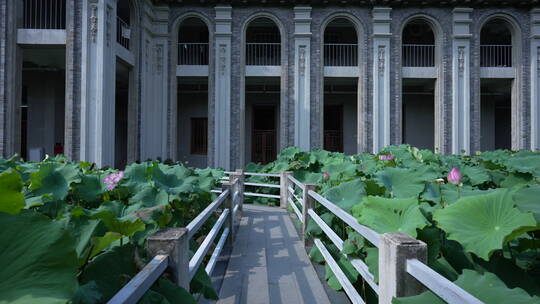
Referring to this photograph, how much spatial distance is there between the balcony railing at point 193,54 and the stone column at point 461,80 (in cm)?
1260

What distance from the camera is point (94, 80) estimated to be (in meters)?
12.0

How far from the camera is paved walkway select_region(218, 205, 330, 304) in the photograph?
3811 mm

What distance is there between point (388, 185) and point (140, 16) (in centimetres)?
1451

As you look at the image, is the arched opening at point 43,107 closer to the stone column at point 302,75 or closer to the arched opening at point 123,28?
the arched opening at point 123,28

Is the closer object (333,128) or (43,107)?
(43,107)

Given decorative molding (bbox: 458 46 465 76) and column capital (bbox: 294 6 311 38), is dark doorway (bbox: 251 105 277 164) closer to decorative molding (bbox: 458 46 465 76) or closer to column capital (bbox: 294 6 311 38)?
column capital (bbox: 294 6 311 38)

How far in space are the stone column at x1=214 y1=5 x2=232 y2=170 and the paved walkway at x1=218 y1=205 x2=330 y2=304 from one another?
9.91 m

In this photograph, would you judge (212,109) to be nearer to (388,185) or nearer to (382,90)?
(382,90)

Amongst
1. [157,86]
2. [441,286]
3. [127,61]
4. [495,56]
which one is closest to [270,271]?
[441,286]

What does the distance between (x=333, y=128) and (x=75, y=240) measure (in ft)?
66.3

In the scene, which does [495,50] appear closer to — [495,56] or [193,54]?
[495,56]

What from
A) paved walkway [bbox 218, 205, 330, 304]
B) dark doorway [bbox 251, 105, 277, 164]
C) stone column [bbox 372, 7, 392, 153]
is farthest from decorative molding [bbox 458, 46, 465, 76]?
paved walkway [bbox 218, 205, 330, 304]

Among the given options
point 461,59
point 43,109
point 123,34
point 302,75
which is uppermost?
point 123,34

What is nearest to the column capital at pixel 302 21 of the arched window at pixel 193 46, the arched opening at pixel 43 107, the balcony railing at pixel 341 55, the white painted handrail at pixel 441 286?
the balcony railing at pixel 341 55
